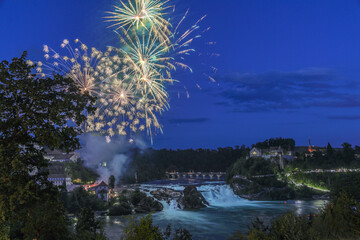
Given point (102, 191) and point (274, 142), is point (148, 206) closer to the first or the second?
point (102, 191)

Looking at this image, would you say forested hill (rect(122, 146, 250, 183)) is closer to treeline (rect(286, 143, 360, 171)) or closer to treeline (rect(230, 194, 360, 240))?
treeline (rect(286, 143, 360, 171))

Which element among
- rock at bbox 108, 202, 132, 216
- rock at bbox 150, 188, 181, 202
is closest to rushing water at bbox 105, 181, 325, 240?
rock at bbox 150, 188, 181, 202

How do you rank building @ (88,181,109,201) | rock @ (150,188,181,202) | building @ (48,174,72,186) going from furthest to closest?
building @ (48,174,72,186), rock @ (150,188,181,202), building @ (88,181,109,201)

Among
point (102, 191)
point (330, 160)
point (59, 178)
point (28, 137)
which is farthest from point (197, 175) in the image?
point (28, 137)

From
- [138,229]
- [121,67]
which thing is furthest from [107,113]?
[138,229]

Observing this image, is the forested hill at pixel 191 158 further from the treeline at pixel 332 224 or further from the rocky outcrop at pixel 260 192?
the treeline at pixel 332 224

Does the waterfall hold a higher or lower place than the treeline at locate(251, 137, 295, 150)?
lower

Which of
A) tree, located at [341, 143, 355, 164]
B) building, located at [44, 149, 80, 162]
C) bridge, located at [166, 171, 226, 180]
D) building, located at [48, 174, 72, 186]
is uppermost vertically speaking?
building, located at [44, 149, 80, 162]
